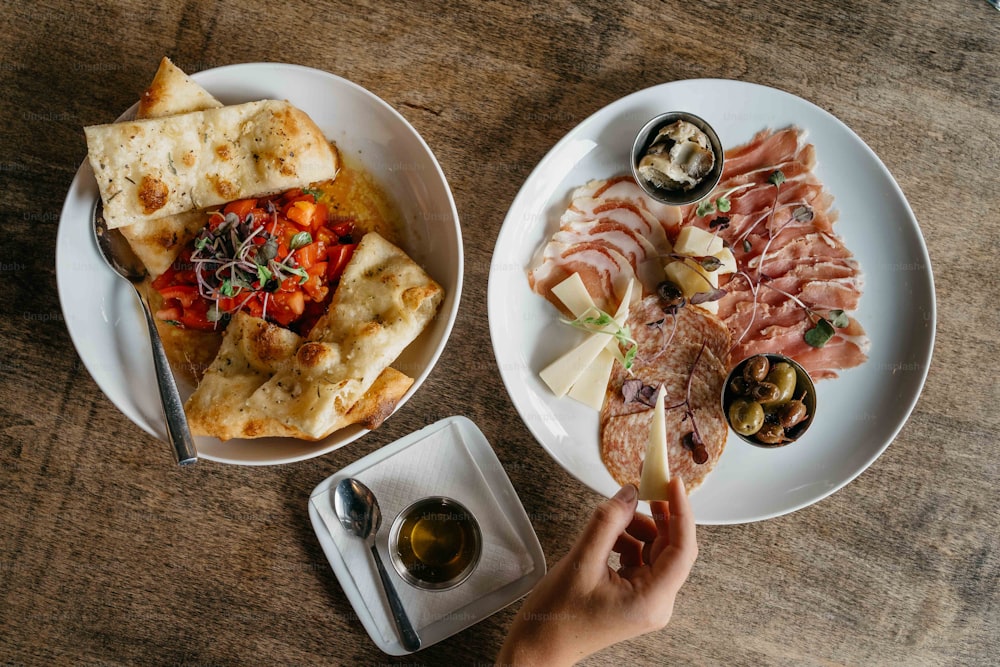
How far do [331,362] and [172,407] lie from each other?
0.58m

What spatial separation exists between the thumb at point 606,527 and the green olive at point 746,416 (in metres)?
0.51

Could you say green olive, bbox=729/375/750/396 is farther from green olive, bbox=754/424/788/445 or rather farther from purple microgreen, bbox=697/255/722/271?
purple microgreen, bbox=697/255/722/271

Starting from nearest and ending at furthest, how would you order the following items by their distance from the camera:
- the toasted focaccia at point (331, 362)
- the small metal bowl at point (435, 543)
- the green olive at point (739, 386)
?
the toasted focaccia at point (331, 362), the green olive at point (739, 386), the small metal bowl at point (435, 543)

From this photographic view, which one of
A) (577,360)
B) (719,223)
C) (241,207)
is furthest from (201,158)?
(719,223)

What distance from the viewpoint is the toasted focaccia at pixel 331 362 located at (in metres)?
2.04

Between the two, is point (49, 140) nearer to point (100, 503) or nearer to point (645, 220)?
point (100, 503)

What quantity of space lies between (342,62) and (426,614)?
2229 millimetres

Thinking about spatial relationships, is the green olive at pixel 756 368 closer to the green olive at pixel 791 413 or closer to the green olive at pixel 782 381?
the green olive at pixel 782 381

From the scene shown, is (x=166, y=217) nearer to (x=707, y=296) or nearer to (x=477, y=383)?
(x=477, y=383)

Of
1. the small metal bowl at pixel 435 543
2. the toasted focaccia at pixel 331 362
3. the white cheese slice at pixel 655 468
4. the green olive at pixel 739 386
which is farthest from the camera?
the small metal bowl at pixel 435 543

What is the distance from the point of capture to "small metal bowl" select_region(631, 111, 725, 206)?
89.5 inches

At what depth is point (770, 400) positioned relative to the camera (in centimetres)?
226

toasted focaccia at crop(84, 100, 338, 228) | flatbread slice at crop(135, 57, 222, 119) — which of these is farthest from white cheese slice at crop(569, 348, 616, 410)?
flatbread slice at crop(135, 57, 222, 119)

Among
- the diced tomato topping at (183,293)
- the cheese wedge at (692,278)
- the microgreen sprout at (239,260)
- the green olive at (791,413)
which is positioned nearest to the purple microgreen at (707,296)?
the cheese wedge at (692,278)
